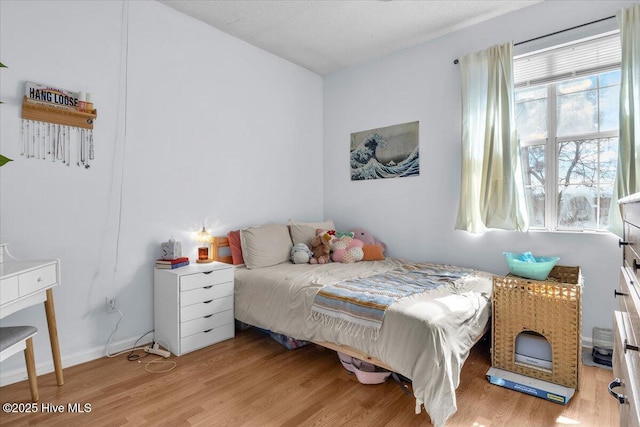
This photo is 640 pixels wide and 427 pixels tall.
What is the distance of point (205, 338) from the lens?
106 inches

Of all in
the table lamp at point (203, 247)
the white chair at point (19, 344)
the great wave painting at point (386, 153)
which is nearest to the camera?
the white chair at point (19, 344)

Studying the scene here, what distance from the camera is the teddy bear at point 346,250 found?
3.30m

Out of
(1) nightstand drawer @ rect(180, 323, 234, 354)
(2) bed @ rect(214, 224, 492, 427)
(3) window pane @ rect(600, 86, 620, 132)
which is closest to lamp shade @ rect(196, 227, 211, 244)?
(2) bed @ rect(214, 224, 492, 427)

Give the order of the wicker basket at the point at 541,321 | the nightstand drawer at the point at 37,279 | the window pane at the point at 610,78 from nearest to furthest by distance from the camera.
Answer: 1. the nightstand drawer at the point at 37,279
2. the wicker basket at the point at 541,321
3. the window pane at the point at 610,78

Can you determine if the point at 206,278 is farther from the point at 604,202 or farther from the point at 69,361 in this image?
the point at 604,202

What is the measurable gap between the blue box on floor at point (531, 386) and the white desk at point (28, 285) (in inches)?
106

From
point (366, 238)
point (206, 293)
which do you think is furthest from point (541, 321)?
point (206, 293)

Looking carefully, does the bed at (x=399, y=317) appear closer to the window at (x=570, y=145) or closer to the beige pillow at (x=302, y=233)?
the beige pillow at (x=302, y=233)

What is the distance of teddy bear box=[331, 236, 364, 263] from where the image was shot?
330cm

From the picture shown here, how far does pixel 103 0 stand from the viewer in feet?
8.22

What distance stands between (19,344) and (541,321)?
295 cm

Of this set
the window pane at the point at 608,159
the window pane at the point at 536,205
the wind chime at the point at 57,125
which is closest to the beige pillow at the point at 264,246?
the wind chime at the point at 57,125

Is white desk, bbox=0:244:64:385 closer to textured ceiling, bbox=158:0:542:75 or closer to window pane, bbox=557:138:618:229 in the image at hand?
textured ceiling, bbox=158:0:542:75

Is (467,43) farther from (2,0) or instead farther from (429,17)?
(2,0)
